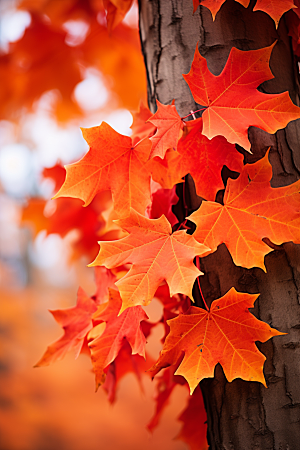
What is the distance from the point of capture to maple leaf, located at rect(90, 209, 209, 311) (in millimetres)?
386

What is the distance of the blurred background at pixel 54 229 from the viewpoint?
130cm

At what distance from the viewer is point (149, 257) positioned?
1.36ft

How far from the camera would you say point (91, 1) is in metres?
1.32

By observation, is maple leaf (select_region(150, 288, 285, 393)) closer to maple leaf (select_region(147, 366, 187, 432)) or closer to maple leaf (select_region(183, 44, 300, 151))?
maple leaf (select_region(183, 44, 300, 151))

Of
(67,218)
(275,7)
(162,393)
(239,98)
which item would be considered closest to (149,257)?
(239,98)

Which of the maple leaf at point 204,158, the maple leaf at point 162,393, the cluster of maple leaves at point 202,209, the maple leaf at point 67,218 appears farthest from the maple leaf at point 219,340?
the maple leaf at point 67,218

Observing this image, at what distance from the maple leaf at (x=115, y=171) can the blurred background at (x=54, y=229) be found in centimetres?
41

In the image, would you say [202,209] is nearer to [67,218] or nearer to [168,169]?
[168,169]

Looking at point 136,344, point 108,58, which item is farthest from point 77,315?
point 108,58

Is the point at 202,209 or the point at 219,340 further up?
the point at 202,209

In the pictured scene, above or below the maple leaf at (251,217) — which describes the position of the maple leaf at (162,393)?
below

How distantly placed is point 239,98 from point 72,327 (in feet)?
1.73

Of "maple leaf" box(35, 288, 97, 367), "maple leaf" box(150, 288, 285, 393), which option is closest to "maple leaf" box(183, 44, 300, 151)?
"maple leaf" box(150, 288, 285, 393)

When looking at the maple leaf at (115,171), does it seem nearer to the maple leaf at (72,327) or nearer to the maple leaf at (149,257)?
the maple leaf at (149,257)
